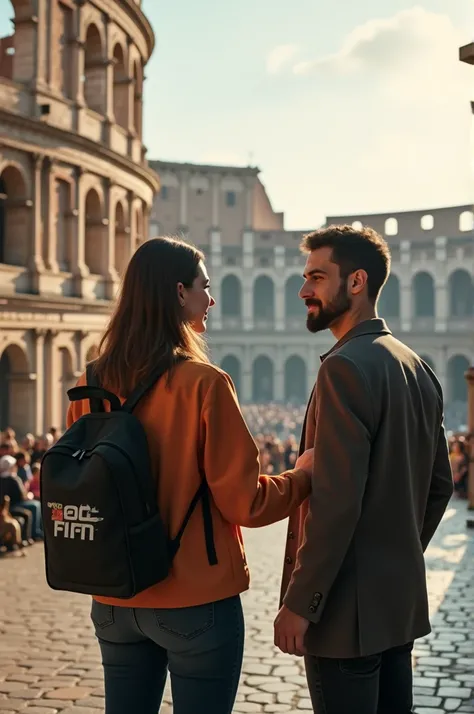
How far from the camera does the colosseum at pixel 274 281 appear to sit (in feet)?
184

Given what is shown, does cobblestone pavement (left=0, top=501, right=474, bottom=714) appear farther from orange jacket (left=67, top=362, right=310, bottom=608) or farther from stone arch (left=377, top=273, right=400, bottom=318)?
stone arch (left=377, top=273, right=400, bottom=318)

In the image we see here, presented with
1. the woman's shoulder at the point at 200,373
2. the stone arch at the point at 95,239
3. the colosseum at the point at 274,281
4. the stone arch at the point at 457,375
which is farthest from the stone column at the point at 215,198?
the woman's shoulder at the point at 200,373

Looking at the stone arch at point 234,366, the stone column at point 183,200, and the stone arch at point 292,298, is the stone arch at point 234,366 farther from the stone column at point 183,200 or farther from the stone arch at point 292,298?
the stone column at point 183,200

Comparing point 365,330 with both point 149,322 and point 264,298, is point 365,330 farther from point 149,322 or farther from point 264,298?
point 264,298

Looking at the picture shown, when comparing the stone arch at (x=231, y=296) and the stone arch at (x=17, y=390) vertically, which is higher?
the stone arch at (x=231, y=296)

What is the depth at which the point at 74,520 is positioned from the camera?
2.75 meters

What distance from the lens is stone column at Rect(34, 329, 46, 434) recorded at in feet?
69.8

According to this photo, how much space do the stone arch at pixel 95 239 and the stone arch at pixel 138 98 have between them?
4.07 metres

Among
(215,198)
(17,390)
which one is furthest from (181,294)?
(215,198)

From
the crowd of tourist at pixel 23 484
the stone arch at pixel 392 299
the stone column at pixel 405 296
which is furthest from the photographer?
the stone arch at pixel 392 299

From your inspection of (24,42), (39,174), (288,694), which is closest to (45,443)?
(39,174)

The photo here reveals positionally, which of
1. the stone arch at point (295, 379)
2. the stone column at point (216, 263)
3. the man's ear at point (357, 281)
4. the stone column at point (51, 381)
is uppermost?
the stone column at point (216, 263)

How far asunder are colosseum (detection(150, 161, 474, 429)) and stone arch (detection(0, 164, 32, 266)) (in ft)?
120

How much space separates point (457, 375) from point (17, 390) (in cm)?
3908
